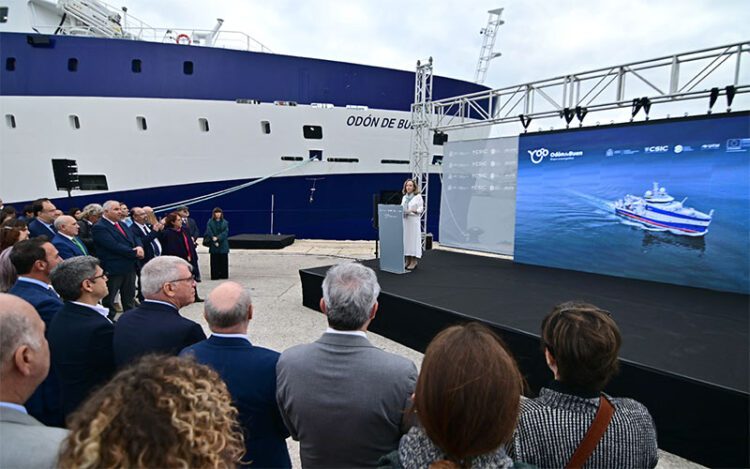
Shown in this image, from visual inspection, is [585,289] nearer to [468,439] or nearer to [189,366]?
[468,439]

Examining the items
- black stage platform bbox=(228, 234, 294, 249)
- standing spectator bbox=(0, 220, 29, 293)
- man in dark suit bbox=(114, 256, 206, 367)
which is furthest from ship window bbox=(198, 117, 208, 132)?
man in dark suit bbox=(114, 256, 206, 367)

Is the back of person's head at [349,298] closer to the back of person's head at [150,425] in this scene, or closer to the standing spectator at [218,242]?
the back of person's head at [150,425]

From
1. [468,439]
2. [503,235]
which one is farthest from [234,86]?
[468,439]

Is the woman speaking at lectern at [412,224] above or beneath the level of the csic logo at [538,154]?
beneath

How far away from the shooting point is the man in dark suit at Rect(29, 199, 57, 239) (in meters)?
4.14

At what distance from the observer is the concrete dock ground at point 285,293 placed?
13.0ft

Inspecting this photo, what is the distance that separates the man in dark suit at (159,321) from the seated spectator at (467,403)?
1121 mm

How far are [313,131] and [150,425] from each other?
11.9m

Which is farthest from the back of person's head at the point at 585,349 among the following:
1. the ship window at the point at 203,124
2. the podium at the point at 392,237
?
the ship window at the point at 203,124

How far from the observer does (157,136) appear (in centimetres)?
1119

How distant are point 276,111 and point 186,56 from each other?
2809mm

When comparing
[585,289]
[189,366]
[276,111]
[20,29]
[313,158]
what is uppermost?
[20,29]

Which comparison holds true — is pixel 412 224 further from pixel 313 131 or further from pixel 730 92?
pixel 313 131

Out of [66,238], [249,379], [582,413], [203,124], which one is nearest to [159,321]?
[249,379]
